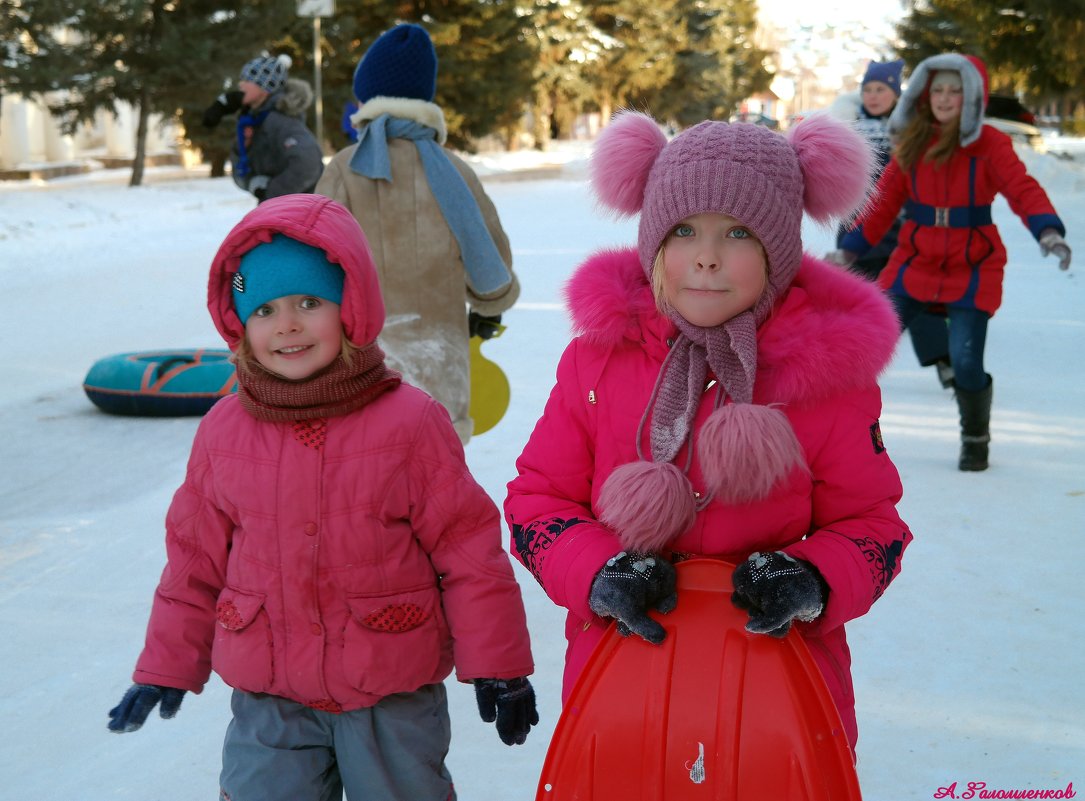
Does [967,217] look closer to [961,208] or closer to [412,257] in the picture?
[961,208]

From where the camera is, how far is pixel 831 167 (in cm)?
207

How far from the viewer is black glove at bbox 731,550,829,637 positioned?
5.74 feet

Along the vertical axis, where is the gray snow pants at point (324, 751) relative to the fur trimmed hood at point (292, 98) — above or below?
below

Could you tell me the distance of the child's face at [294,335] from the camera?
2.17 meters

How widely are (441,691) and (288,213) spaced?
35.8 inches

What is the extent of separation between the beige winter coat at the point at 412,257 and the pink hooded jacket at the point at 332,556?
1.63 m

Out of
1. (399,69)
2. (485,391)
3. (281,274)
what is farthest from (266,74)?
(281,274)

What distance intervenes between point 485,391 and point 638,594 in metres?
2.50

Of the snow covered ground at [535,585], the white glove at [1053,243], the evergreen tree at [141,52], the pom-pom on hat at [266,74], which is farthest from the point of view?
the evergreen tree at [141,52]

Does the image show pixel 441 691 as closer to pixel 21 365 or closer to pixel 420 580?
pixel 420 580

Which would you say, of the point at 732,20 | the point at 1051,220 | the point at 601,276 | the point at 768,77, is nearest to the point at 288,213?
the point at 601,276

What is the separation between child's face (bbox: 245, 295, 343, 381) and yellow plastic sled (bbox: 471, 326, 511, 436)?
1.98 m

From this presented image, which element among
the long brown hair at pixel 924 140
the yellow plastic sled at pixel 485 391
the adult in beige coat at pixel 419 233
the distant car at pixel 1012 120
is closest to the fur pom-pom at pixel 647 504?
the adult in beige coat at pixel 419 233

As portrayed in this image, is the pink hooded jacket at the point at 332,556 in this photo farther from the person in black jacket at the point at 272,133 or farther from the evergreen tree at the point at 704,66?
the evergreen tree at the point at 704,66
